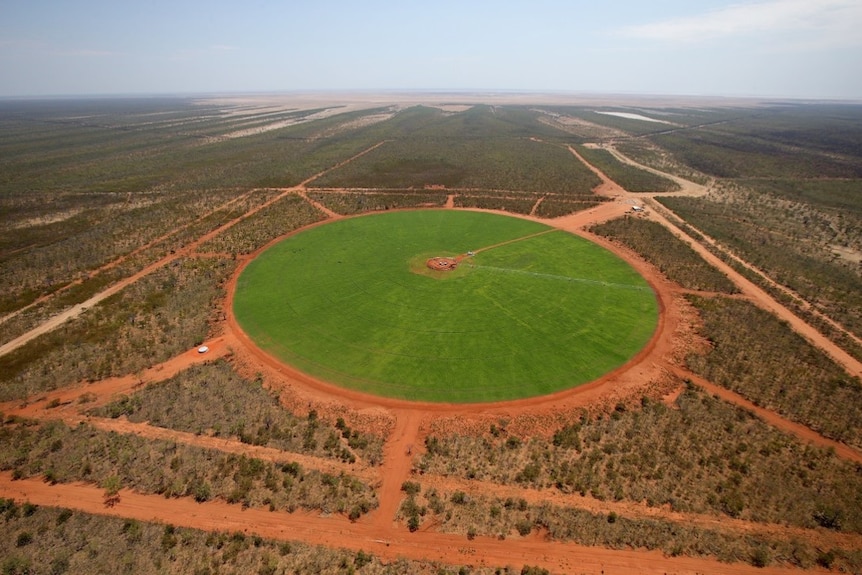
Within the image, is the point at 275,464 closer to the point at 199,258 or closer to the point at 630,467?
the point at 630,467

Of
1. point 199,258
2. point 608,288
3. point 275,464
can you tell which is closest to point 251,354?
point 275,464

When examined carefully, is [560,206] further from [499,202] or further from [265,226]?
[265,226]

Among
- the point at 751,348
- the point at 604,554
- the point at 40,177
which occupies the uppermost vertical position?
the point at 40,177

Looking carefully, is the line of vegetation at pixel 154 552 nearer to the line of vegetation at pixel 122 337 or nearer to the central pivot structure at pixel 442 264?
the line of vegetation at pixel 122 337

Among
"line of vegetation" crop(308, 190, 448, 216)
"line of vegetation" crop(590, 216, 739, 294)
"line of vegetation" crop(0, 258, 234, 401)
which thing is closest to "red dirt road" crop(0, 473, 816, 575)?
"line of vegetation" crop(0, 258, 234, 401)

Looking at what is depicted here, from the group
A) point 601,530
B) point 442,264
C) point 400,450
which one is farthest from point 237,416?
point 442,264

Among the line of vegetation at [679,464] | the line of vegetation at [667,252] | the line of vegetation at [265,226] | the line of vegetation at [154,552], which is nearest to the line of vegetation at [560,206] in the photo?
the line of vegetation at [667,252]

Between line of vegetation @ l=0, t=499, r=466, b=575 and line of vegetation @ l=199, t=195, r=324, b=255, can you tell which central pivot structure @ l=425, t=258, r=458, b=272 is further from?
line of vegetation @ l=0, t=499, r=466, b=575
